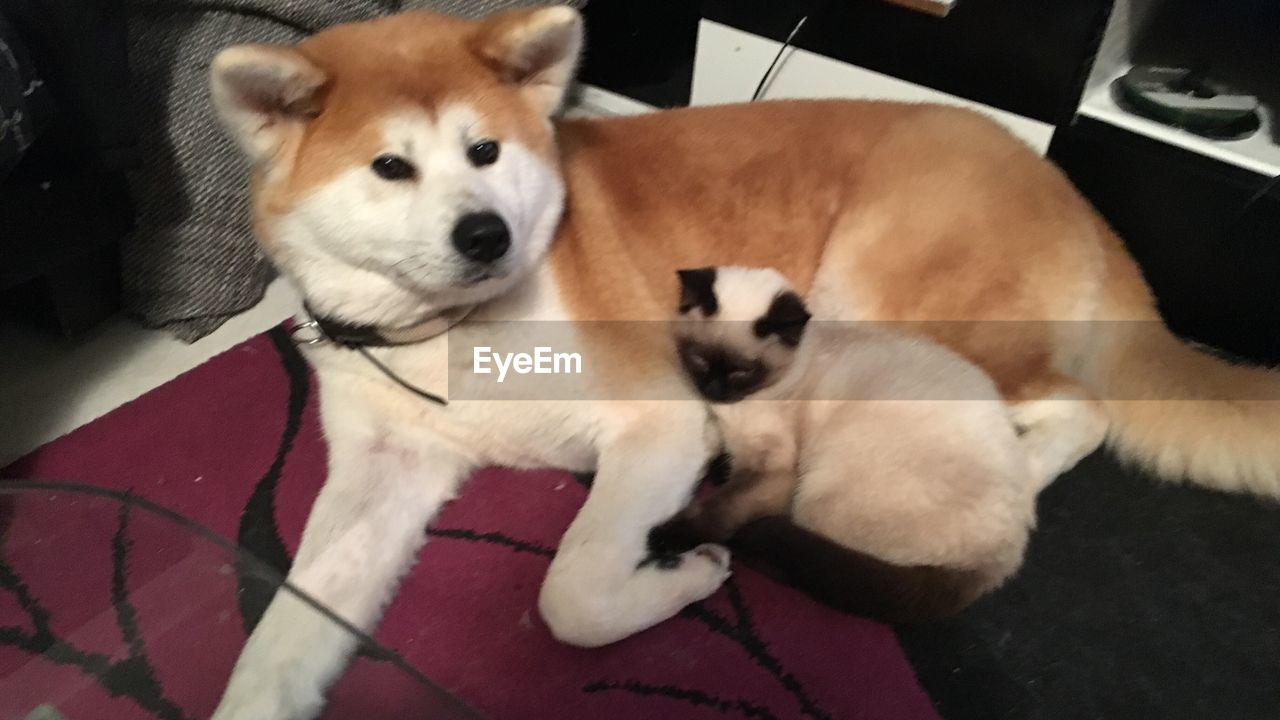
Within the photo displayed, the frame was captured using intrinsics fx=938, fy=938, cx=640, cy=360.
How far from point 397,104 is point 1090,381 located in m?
1.15

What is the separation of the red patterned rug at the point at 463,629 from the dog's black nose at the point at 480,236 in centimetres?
48

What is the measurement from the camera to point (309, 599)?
3.55ft

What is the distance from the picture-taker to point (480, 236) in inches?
42.3

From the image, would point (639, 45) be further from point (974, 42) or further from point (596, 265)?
point (596, 265)

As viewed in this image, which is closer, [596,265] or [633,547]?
[633,547]

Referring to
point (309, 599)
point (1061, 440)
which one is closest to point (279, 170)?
point (309, 599)

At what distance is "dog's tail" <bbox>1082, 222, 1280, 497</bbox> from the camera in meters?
1.38

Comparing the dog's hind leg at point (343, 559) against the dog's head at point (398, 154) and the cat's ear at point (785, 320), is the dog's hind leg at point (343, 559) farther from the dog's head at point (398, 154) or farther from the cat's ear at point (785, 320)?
the cat's ear at point (785, 320)

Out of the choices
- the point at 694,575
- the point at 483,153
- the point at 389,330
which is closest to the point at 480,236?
the point at 483,153

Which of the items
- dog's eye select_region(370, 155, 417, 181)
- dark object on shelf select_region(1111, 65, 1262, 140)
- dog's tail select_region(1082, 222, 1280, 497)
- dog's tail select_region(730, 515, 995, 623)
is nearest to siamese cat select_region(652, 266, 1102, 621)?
dog's tail select_region(730, 515, 995, 623)

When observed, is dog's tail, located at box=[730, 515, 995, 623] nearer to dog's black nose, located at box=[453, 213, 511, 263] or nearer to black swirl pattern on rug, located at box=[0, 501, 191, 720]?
dog's black nose, located at box=[453, 213, 511, 263]

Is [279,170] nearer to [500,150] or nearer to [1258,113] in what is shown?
[500,150]

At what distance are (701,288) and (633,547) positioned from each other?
403mm

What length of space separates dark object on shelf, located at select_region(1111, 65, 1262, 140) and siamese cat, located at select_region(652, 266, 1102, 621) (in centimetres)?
70
